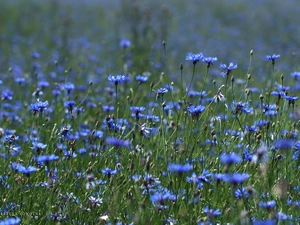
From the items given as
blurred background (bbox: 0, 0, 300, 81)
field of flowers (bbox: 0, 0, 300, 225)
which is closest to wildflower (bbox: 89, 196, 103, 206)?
field of flowers (bbox: 0, 0, 300, 225)

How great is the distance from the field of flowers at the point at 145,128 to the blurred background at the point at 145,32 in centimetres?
5

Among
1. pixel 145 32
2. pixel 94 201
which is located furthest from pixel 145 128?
pixel 145 32

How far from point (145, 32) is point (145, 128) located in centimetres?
366

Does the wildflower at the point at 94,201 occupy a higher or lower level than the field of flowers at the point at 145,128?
lower

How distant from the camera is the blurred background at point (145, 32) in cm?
735

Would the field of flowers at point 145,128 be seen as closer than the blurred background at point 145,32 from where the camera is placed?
Yes

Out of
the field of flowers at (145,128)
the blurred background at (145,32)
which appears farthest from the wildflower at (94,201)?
the blurred background at (145,32)

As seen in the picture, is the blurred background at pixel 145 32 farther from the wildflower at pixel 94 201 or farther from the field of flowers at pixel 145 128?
the wildflower at pixel 94 201

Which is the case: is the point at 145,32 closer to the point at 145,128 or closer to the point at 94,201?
the point at 145,128

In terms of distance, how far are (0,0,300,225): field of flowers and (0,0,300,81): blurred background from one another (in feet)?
0.18

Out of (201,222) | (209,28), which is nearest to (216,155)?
(201,222)

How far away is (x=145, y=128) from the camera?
3.13m

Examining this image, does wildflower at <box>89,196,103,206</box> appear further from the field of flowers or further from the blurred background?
the blurred background

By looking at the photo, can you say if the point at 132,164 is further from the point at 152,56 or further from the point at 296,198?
the point at 152,56
